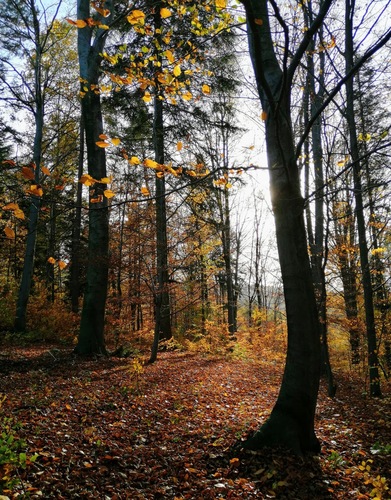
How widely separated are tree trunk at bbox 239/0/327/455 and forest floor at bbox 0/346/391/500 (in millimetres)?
241

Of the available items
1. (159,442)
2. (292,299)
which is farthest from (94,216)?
(292,299)

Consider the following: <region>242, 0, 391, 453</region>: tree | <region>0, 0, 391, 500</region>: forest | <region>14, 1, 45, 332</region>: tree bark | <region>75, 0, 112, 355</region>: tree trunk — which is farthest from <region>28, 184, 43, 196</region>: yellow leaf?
<region>14, 1, 45, 332</region>: tree bark

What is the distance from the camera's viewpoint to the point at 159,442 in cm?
366

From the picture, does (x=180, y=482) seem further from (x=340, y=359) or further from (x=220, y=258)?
(x=340, y=359)

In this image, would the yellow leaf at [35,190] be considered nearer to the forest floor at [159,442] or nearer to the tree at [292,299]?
the forest floor at [159,442]

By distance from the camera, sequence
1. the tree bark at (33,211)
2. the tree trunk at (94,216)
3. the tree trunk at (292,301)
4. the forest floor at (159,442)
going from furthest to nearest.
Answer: the tree bark at (33,211), the tree trunk at (94,216), the tree trunk at (292,301), the forest floor at (159,442)

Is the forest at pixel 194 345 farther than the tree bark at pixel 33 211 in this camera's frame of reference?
No

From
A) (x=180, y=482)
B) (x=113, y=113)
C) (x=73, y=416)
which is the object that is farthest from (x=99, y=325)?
(x=113, y=113)

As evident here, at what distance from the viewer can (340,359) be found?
1559 cm

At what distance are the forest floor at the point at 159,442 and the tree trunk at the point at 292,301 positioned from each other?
0.79 ft

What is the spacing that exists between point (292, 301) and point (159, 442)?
2257 millimetres

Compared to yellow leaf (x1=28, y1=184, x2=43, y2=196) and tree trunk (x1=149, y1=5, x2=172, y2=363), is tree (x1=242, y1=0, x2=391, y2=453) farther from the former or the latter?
yellow leaf (x1=28, y1=184, x2=43, y2=196)

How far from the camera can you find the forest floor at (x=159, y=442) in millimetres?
2723

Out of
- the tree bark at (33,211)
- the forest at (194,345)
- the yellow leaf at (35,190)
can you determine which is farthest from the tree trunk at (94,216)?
the yellow leaf at (35,190)
